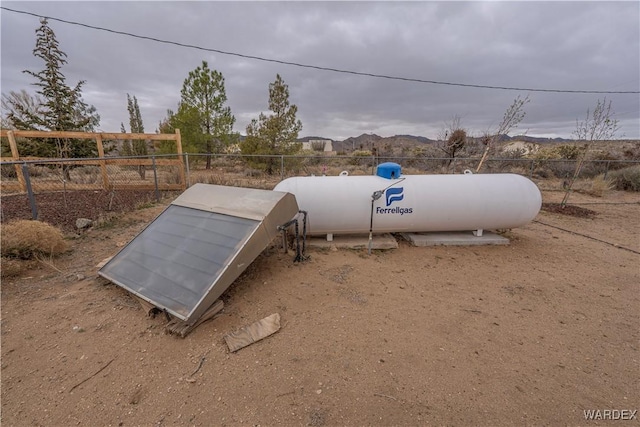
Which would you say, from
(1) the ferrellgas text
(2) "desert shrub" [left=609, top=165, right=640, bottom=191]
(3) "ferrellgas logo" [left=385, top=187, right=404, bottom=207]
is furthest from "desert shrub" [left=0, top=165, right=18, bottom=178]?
(2) "desert shrub" [left=609, top=165, right=640, bottom=191]

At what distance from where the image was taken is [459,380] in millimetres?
2082

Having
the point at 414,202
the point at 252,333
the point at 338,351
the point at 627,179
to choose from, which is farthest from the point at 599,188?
the point at 252,333

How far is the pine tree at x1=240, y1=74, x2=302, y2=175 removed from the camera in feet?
46.9

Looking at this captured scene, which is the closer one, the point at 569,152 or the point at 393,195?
the point at 393,195

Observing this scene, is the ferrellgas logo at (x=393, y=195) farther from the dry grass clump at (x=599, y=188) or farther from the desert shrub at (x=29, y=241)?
the dry grass clump at (x=599, y=188)

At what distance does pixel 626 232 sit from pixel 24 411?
10.3 metres

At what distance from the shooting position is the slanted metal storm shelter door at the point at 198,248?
8.64 feet

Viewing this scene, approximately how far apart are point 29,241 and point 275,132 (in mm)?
11708

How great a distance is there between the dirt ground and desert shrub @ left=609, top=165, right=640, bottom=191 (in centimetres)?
1256

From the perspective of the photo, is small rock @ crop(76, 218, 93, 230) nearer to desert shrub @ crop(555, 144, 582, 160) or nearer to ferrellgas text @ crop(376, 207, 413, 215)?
ferrellgas text @ crop(376, 207, 413, 215)

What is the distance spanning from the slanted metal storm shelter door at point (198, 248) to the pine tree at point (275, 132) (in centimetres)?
1094

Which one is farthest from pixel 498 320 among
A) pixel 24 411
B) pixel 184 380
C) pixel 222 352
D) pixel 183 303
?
pixel 24 411

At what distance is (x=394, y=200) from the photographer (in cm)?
457

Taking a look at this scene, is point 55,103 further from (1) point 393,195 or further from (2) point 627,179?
(2) point 627,179
